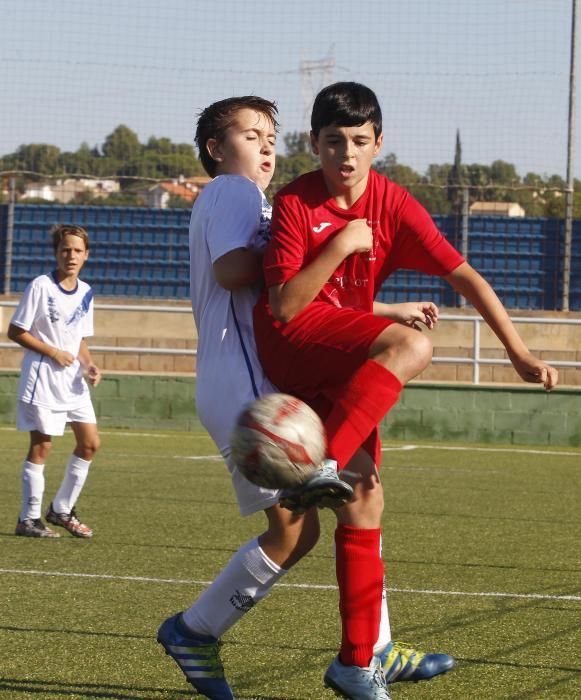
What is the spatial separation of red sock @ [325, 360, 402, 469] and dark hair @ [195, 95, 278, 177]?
3.06 ft

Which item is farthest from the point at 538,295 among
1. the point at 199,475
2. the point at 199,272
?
the point at 199,272

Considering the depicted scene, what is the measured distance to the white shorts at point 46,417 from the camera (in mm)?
7742

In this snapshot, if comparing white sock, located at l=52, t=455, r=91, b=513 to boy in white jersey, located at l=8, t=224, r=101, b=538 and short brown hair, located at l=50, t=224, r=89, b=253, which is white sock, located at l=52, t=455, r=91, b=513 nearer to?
boy in white jersey, located at l=8, t=224, r=101, b=538

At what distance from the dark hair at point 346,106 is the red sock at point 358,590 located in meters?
1.13

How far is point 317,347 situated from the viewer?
3506mm

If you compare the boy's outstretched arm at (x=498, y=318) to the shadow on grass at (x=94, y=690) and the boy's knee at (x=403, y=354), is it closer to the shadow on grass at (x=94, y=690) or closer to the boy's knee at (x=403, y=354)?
the boy's knee at (x=403, y=354)

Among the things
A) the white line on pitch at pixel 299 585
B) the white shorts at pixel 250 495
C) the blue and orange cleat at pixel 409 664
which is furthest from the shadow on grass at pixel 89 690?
the white line on pitch at pixel 299 585

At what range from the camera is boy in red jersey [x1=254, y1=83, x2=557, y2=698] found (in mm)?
3461

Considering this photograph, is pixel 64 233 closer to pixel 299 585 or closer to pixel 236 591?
pixel 299 585

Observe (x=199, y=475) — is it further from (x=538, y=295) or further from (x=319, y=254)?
(x=538, y=295)

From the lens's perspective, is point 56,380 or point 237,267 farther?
point 56,380

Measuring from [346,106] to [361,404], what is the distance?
818 millimetres

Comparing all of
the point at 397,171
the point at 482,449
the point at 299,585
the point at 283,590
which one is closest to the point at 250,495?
the point at 283,590

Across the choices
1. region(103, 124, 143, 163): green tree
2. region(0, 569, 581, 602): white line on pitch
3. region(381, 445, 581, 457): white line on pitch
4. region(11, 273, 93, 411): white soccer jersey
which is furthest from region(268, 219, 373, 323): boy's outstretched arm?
region(103, 124, 143, 163): green tree
